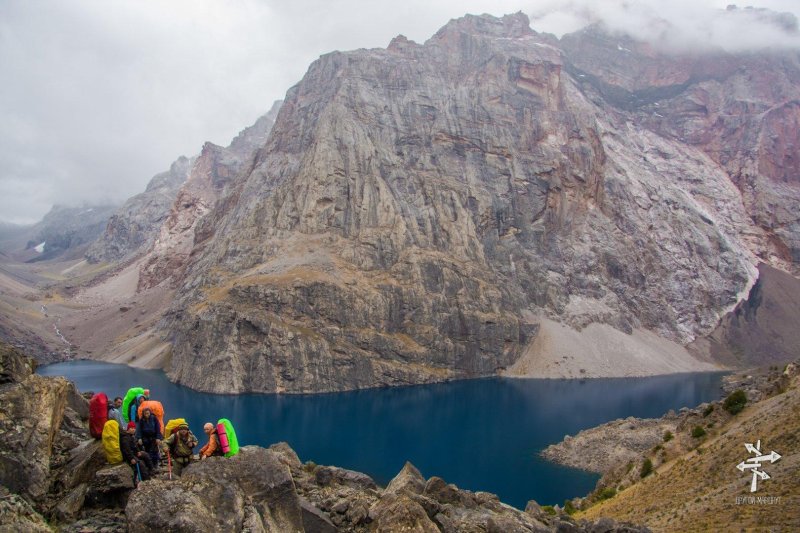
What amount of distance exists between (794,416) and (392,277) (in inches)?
4647

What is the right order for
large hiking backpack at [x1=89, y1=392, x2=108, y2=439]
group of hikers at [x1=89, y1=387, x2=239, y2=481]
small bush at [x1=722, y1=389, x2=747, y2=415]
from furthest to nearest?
small bush at [x1=722, y1=389, x2=747, y2=415]
large hiking backpack at [x1=89, y1=392, x2=108, y2=439]
group of hikers at [x1=89, y1=387, x2=239, y2=481]

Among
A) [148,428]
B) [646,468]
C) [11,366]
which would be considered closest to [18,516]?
[148,428]

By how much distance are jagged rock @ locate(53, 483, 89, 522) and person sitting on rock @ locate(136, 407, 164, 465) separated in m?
1.99

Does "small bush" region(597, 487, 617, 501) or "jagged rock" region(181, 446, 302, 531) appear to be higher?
"jagged rock" region(181, 446, 302, 531)

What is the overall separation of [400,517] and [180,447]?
6.28 meters

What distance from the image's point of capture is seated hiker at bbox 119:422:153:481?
Answer: 14.1 metres

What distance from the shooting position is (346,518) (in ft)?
54.7

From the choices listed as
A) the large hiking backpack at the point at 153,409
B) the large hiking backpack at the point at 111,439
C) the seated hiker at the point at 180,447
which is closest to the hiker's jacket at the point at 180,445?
the seated hiker at the point at 180,447

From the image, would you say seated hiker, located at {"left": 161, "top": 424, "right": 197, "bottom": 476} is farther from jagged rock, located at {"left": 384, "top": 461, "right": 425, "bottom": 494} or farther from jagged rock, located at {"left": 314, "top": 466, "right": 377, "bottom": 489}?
jagged rock, located at {"left": 384, "top": 461, "right": 425, "bottom": 494}

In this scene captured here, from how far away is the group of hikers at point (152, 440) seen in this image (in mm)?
14234

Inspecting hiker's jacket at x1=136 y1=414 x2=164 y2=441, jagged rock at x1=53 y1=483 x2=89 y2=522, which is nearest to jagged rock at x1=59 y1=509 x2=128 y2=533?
jagged rock at x1=53 y1=483 x2=89 y2=522

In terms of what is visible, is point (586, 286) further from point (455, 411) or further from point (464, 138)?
point (455, 411)

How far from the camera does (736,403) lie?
4394cm

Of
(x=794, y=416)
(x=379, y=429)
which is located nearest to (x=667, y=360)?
(x=379, y=429)
